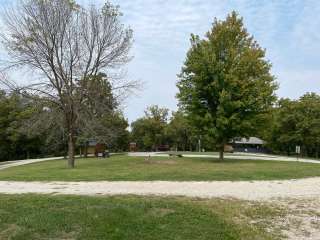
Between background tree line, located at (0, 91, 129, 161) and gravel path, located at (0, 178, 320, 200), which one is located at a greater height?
background tree line, located at (0, 91, 129, 161)

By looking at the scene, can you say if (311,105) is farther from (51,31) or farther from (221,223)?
(221,223)

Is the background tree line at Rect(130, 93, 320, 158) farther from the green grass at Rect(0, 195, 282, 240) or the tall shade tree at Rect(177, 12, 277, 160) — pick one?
the green grass at Rect(0, 195, 282, 240)

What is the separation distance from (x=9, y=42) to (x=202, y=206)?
681 inches

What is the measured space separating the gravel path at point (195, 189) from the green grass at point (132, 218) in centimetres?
124

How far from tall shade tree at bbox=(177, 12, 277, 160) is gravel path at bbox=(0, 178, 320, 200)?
473 inches

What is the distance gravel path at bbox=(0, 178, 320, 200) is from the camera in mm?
10741

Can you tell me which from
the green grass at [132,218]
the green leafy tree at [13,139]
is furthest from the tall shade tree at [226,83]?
the green leafy tree at [13,139]

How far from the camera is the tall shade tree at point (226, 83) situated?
25797 mm

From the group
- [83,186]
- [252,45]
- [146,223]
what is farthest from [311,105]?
[146,223]

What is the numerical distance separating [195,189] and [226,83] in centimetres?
1539

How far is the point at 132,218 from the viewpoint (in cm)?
788

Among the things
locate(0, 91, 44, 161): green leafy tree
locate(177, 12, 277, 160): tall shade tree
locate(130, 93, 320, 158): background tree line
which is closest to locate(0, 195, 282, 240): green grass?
locate(177, 12, 277, 160): tall shade tree

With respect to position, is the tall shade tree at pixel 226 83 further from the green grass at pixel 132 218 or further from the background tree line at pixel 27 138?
the green grass at pixel 132 218

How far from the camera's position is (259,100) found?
85.3ft
